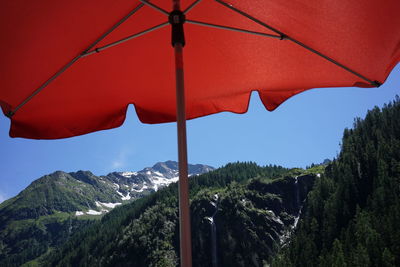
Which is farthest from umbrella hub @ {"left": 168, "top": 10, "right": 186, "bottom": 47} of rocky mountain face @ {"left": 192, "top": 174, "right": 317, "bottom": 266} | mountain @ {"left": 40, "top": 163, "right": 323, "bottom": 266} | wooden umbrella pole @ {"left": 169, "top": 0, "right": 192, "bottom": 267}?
rocky mountain face @ {"left": 192, "top": 174, "right": 317, "bottom": 266}

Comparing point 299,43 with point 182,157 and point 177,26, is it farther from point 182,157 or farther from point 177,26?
point 182,157

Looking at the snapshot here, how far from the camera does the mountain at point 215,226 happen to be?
254 feet

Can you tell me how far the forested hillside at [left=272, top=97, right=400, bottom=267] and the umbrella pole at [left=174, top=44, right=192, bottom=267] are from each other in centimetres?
4700

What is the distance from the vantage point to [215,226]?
81625 millimetres

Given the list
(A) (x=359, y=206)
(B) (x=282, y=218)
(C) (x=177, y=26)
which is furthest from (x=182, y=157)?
(B) (x=282, y=218)

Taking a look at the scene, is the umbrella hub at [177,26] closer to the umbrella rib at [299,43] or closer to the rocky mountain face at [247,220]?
the umbrella rib at [299,43]

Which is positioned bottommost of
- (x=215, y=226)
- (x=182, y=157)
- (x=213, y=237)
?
(x=213, y=237)

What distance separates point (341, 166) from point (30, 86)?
2899 inches

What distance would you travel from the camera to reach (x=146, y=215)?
9138 centimetres

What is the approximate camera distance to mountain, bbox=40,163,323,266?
254ft

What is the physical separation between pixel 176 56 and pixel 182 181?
2.29 feet

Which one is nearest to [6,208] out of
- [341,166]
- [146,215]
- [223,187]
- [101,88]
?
[146,215]

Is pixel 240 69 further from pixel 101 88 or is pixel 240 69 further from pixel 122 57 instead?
pixel 101 88

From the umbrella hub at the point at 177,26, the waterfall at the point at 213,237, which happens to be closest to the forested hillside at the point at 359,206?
the waterfall at the point at 213,237
